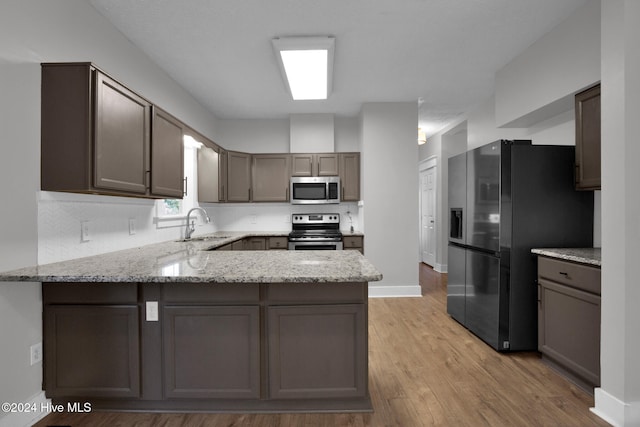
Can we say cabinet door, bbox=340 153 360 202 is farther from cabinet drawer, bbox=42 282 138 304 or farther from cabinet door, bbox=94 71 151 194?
cabinet drawer, bbox=42 282 138 304

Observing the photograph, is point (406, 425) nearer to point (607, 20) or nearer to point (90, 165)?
point (90, 165)

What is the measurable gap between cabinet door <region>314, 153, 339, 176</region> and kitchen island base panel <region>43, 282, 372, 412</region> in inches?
133

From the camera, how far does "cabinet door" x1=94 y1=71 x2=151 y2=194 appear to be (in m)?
1.96

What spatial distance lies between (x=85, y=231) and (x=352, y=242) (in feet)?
10.5

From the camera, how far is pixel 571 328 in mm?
2359

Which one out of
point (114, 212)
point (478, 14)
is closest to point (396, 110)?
point (478, 14)

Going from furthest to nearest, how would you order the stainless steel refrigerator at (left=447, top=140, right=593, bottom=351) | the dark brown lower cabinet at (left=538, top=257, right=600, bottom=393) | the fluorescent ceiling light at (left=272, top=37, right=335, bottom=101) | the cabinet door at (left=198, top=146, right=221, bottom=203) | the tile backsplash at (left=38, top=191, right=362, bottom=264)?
the cabinet door at (left=198, top=146, right=221, bottom=203) < the fluorescent ceiling light at (left=272, top=37, right=335, bottom=101) < the stainless steel refrigerator at (left=447, top=140, right=593, bottom=351) < the dark brown lower cabinet at (left=538, top=257, right=600, bottom=393) < the tile backsplash at (left=38, top=191, right=362, bottom=264)

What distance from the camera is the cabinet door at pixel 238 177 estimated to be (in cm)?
490

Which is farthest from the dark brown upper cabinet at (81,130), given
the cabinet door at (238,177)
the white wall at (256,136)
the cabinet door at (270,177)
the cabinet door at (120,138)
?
the white wall at (256,136)

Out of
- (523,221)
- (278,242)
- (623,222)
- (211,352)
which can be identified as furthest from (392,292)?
Answer: (211,352)

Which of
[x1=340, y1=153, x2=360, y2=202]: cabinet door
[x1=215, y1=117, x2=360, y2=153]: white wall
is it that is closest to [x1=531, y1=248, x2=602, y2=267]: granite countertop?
[x1=340, y1=153, x2=360, y2=202]: cabinet door

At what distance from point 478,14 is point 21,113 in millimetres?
3203

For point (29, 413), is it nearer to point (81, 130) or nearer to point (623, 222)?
point (81, 130)

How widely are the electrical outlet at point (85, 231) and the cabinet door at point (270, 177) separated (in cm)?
287
